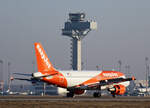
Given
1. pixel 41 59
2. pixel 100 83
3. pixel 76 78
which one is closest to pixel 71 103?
pixel 41 59

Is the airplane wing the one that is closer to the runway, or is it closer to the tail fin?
the tail fin

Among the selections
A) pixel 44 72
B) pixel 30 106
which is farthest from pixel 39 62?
pixel 30 106

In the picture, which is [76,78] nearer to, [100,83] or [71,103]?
[100,83]

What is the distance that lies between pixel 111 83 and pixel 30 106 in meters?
34.7

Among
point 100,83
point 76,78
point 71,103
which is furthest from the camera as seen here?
point 100,83

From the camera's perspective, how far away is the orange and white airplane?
280 feet

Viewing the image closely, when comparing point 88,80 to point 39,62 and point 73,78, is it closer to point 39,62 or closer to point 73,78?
point 73,78

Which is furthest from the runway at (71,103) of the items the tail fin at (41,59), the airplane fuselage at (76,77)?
the airplane fuselage at (76,77)

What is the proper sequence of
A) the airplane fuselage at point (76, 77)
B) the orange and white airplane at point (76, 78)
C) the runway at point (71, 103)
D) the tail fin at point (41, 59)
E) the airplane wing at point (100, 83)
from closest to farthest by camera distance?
the runway at point (71, 103) → the tail fin at point (41, 59) → the orange and white airplane at point (76, 78) → the airplane fuselage at point (76, 77) → the airplane wing at point (100, 83)

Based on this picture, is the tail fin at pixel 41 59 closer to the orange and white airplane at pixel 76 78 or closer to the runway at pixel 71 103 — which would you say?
the orange and white airplane at pixel 76 78

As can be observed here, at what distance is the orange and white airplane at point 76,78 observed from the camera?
280ft

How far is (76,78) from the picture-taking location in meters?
91.1

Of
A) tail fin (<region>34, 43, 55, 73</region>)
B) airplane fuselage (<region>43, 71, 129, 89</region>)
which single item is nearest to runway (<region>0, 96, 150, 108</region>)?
tail fin (<region>34, 43, 55, 73</region>)

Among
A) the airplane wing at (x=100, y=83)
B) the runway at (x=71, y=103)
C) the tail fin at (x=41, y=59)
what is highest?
the tail fin at (x=41, y=59)
